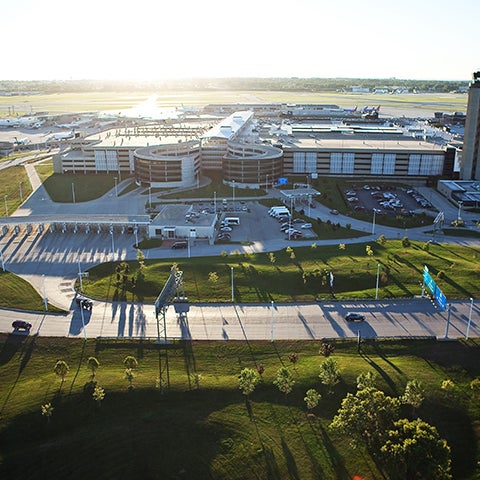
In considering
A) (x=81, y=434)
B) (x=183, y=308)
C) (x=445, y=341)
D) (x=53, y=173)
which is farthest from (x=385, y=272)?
(x=53, y=173)

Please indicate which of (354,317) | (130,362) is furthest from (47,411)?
(354,317)

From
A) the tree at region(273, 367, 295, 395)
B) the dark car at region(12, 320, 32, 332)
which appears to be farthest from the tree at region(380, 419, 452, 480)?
the dark car at region(12, 320, 32, 332)

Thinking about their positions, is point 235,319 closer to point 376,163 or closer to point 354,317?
point 354,317

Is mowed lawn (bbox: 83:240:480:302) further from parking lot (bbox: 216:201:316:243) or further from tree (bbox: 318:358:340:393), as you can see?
tree (bbox: 318:358:340:393)

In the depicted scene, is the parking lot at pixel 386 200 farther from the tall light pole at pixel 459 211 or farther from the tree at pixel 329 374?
the tree at pixel 329 374

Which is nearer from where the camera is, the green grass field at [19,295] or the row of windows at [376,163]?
the green grass field at [19,295]

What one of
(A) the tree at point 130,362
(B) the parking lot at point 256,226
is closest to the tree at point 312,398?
(A) the tree at point 130,362
